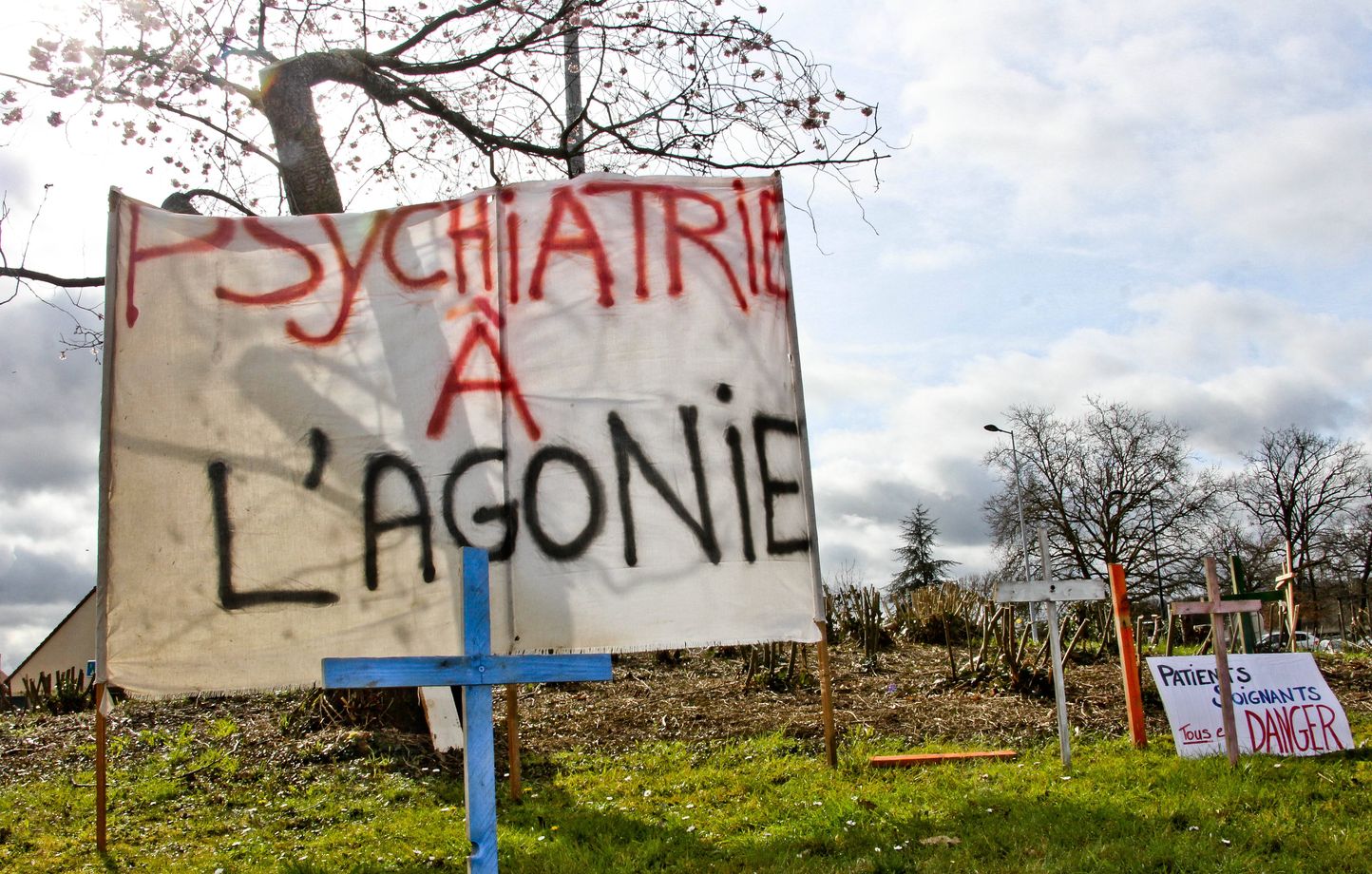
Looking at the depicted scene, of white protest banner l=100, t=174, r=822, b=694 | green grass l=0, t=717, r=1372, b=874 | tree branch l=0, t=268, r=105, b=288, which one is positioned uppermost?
tree branch l=0, t=268, r=105, b=288

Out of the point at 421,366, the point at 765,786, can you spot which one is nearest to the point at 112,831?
the point at 421,366

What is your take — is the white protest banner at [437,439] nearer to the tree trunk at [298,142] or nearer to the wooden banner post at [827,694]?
the wooden banner post at [827,694]

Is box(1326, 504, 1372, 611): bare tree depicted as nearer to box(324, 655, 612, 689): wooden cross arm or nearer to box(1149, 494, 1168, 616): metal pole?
box(1149, 494, 1168, 616): metal pole

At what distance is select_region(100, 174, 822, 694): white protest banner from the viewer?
17.8 ft

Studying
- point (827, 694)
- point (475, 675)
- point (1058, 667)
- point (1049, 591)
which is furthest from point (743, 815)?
point (475, 675)

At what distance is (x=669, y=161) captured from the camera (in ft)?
30.5

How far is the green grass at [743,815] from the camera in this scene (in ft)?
15.3

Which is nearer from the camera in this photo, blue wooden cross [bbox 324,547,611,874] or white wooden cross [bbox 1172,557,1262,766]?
blue wooden cross [bbox 324,547,611,874]

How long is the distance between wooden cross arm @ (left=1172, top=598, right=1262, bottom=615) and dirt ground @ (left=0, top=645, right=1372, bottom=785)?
954 millimetres

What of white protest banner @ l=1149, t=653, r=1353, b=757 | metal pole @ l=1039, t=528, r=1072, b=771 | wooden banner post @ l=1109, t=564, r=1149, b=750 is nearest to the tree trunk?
metal pole @ l=1039, t=528, r=1072, b=771

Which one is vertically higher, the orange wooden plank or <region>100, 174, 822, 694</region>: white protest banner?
<region>100, 174, 822, 694</region>: white protest banner

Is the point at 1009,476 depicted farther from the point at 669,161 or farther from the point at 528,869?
the point at 528,869

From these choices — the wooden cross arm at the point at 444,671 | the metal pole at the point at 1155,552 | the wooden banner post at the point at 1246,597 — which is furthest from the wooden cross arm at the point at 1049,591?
the metal pole at the point at 1155,552

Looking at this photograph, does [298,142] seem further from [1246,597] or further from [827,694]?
[1246,597]
